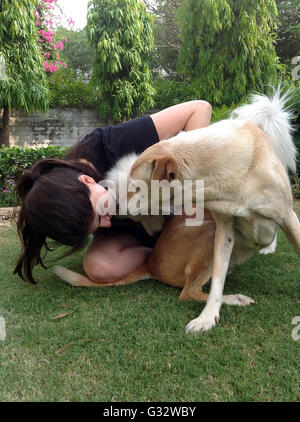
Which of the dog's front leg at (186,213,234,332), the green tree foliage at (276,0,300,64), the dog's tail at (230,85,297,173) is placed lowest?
the dog's front leg at (186,213,234,332)

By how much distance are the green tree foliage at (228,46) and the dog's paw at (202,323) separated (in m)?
6.97

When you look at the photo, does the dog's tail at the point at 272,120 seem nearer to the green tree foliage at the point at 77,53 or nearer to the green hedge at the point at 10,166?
the green hedge at the point at 10,166

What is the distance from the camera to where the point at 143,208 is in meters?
1.98

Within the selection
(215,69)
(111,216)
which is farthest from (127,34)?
(111,216)

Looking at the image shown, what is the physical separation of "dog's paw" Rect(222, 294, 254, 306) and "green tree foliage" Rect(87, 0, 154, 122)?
25.2ft

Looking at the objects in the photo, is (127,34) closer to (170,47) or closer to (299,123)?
(299,123)

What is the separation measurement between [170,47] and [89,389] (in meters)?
17.0

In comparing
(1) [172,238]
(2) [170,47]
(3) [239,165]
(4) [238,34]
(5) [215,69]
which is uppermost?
(2) [170,47]

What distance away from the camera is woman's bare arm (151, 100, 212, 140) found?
100 inches

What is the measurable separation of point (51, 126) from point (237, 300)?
904 centimetres

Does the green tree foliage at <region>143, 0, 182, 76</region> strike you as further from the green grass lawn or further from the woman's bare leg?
the green grass lawn

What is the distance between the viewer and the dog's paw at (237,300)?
1.98m

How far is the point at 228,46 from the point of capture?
763 centimetres

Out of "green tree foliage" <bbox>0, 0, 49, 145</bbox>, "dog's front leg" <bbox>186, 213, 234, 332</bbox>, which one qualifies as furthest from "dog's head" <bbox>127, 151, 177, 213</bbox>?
"green tree foliage" <bbox>0, 0, 49, 145</bbox>
